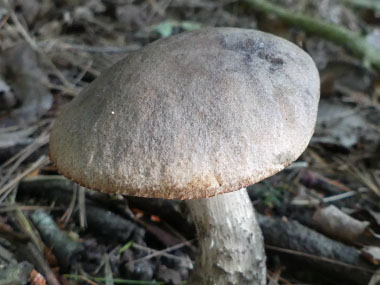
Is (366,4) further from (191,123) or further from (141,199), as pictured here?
(191,123)

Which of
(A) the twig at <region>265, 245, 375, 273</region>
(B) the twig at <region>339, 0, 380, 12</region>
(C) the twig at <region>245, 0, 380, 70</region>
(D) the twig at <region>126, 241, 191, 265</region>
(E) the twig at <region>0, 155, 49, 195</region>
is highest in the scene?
(E) the twig at <region>0, 155, 49, 195</region>

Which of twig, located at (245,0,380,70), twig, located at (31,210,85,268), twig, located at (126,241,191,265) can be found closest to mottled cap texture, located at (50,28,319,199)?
twig, located at (31,210,85,268)

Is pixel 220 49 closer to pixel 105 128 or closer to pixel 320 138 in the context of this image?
pixel 105 128

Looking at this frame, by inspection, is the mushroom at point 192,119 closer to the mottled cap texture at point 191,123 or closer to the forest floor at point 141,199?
the mottled cap texture at point 191,123

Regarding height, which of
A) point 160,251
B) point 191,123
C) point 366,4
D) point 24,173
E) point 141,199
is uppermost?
point 191,123

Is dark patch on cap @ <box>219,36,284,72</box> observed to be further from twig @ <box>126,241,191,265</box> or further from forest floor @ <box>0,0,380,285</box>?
twig @ <box>126,241,191,265</box>

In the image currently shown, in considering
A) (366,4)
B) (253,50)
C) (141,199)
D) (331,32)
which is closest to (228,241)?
(141,199)

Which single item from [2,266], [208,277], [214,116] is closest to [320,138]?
[208,277]
